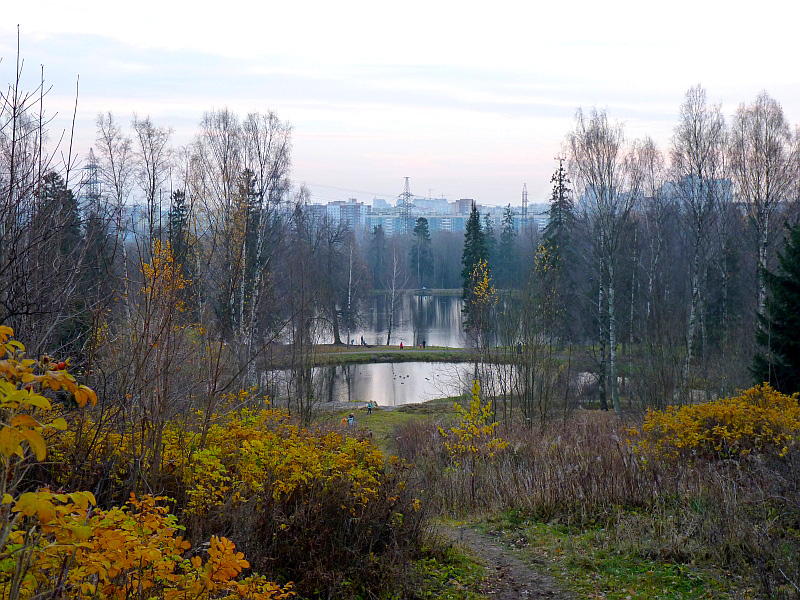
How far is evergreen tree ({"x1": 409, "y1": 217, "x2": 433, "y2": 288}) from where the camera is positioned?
219 feet

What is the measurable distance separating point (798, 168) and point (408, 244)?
58.1 metres

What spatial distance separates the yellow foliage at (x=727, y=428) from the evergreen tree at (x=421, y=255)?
2288 inches

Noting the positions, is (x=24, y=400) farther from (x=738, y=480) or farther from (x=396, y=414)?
(x=396, y=414)

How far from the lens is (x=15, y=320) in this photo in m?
5.01

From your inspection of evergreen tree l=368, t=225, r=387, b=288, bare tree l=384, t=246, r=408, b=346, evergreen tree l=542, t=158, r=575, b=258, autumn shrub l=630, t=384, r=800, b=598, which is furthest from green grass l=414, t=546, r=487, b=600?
evergreen tree l=368, t=225, r=387, b=288

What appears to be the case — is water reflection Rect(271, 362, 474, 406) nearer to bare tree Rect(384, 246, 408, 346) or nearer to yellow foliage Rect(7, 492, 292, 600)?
bare tree Rect(384, 246, 408, 346)

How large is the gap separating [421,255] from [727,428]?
60.3 m

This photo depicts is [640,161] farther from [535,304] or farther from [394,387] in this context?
[394,387]

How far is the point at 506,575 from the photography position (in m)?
5.65

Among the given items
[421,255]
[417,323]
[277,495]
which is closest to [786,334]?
[277,495]

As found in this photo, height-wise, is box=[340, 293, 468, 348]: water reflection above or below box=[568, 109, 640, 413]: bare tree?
below

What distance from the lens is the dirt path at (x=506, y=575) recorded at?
206 inches

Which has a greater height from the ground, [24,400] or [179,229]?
[179,229]

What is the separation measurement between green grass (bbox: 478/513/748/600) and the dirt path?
120 millimetres
